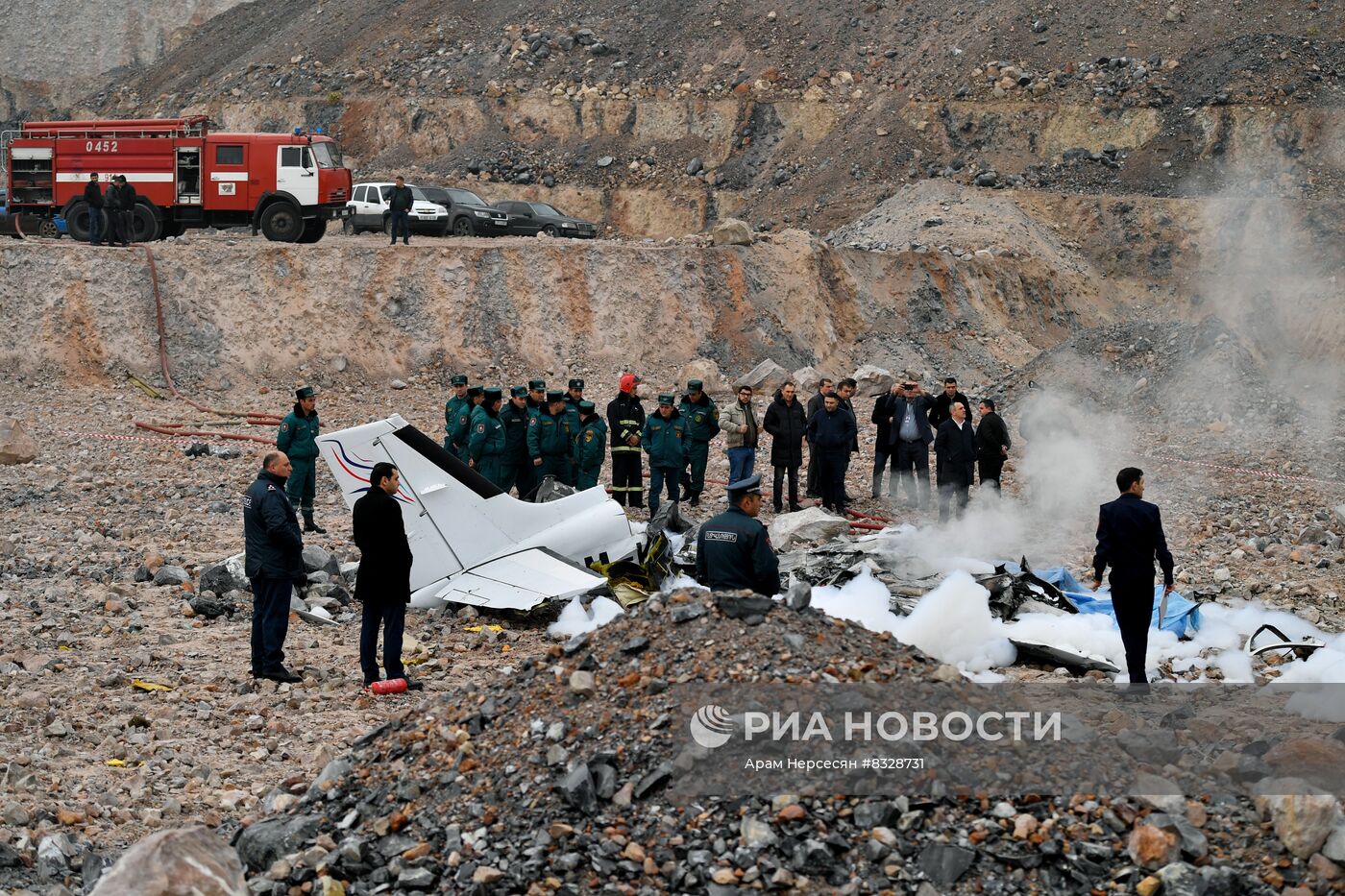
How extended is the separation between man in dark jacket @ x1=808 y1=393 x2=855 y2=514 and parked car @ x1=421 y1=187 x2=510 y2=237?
19.3 metres

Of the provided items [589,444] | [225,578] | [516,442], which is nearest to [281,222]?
[516,442]

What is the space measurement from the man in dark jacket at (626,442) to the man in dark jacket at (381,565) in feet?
20.9

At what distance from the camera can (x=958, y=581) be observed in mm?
9719

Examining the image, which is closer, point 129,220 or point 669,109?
point 129,220

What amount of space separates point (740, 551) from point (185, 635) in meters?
5.20

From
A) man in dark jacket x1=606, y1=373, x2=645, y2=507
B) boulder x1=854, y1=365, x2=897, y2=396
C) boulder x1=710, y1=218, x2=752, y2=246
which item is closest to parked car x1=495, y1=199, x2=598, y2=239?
boulder x1=710, y1=218, x2=752, y2=246

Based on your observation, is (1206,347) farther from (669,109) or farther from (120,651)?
(669,109)

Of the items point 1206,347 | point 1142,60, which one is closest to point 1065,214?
point 1142,60

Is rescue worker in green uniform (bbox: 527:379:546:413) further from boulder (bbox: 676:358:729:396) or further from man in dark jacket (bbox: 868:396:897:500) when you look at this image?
boulder (bbox: 676:358:729:396)

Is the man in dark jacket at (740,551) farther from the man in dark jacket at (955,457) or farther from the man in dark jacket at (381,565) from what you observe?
the man in dark jacket at (955,457)

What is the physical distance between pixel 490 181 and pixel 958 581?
120 ft

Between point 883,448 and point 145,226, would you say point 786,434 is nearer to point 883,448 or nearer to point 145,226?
point 883,448

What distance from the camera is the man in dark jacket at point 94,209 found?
1016 inches

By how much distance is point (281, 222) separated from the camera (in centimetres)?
2734
